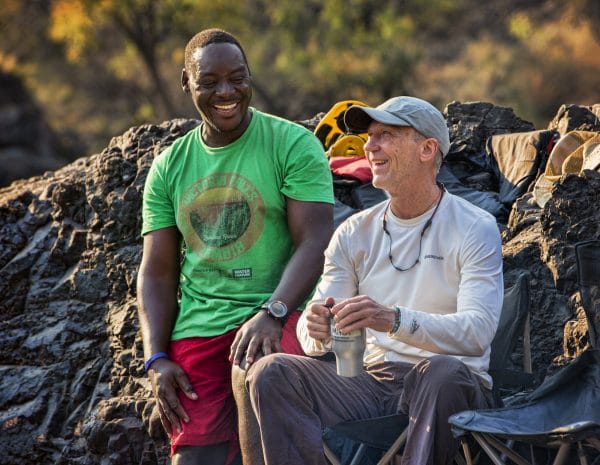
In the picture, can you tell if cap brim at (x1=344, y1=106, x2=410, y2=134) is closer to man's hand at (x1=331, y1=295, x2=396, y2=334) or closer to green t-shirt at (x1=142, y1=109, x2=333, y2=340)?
green t-shirt at (x1=142, y1=109, x2=333, y2=340)

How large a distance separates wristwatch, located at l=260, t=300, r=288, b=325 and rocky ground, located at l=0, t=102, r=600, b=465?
1.05m

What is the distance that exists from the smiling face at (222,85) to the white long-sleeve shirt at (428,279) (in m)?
0.72

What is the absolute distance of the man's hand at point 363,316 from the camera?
3.41 meters

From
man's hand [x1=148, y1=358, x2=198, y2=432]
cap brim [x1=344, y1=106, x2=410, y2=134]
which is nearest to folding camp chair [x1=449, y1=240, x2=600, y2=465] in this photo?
cap brim [x1=344, y1=106, x2=410, y2=134]

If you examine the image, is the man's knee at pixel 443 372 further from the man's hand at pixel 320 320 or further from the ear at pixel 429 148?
the ear at pixel 429 148

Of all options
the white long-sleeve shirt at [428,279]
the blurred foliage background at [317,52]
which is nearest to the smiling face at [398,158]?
the white long-sleeve shirt at [428,279]

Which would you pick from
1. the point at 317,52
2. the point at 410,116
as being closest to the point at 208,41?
the point at 410,116

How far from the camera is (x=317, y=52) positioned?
24594 millimetres

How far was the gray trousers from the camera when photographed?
3.38 m

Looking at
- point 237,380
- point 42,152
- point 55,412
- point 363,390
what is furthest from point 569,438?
point 42,152

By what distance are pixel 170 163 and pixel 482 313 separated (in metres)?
1.54

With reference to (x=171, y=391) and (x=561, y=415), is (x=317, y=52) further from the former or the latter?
(x=561, y=415)

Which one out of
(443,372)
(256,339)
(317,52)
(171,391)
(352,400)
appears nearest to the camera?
(443,372)

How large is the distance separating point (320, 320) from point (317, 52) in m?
21.4
